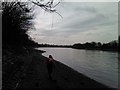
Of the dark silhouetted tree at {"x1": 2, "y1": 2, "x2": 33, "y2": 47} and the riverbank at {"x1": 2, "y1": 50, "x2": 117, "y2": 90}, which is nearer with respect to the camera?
the dark silhouetted tree at {"x1": 2, "y1": 2, "x2": 33, "y2": 47}

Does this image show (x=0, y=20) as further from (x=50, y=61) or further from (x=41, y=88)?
(x=41, y=88)

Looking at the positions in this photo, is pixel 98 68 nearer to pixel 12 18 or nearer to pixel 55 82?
pixel 12 18

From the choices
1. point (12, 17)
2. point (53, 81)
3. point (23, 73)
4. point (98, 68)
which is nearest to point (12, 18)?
point (12, 17)

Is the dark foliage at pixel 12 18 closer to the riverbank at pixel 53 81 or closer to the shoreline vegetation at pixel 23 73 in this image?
the shoreline vegetation at pixel 23 73

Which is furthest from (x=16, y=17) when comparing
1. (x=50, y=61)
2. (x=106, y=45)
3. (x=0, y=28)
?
(x=106, y=45)

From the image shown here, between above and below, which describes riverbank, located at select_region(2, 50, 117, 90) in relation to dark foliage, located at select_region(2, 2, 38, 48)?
below

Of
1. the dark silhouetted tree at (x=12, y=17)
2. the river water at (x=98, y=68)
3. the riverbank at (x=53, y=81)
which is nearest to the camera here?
the dark silhouetted tree at (x=12, y=17)

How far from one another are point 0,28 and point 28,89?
1179 centimetres

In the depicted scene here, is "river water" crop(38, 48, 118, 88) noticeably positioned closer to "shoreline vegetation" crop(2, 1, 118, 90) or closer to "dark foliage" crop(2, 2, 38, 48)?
"shoreline vegetation" crop(2, 1, 118, 90)

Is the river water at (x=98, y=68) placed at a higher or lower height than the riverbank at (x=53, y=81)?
lower

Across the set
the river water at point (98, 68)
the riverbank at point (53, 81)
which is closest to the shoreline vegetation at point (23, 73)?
the riverbank at point (53, 81)

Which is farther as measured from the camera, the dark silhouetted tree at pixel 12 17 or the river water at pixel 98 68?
the river water at pixel 98 68

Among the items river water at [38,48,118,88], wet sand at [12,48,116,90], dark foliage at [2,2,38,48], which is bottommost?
river water at [38,48,118,88]

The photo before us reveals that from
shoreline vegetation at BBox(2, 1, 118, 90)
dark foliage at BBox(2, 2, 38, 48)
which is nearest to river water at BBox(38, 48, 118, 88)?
shoreline vegetation at BBox(2, 1, 118, 90)
